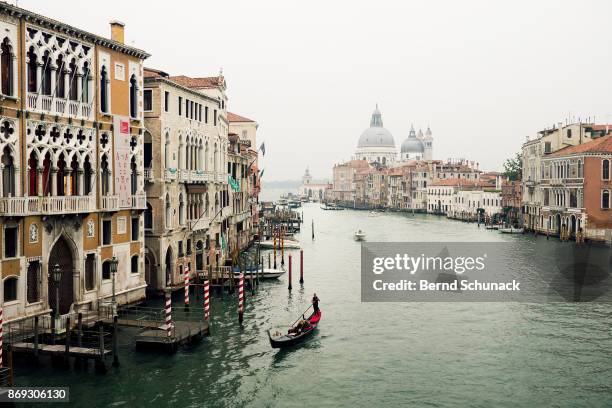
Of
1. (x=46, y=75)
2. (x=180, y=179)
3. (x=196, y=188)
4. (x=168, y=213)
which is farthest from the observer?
(x=196, y=188)

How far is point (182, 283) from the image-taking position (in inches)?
1146

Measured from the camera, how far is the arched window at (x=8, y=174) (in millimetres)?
18172

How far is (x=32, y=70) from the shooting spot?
19.3 m

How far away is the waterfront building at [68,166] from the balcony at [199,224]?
5.13m

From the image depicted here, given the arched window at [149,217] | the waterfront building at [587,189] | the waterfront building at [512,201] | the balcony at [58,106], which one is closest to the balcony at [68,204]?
the balcony at [58,106]

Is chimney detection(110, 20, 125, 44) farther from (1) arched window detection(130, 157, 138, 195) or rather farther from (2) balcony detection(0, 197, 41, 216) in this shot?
(2) balcony detection(0, 197, 41, 216)

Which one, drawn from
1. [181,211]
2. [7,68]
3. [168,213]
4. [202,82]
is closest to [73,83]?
[7,68]

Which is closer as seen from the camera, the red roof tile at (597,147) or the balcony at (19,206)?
the balcony at (19,206)

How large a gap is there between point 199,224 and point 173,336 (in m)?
11.4

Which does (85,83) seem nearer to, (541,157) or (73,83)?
(73,83)

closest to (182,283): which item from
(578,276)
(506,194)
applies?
(578,276)

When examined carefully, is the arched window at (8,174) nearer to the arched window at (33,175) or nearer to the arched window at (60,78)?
the arched window at (33,175)

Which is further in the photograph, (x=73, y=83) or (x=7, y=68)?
(x=73, y=83)

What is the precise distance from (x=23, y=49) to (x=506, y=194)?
236ft
